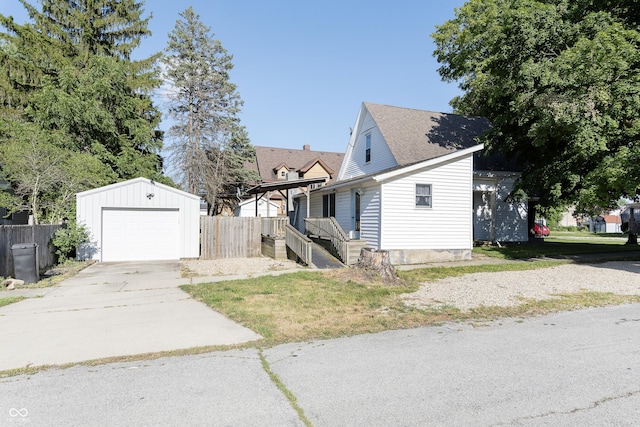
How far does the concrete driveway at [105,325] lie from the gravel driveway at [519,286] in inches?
160

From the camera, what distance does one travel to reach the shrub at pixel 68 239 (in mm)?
12789

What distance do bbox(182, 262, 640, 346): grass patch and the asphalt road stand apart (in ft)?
2.26

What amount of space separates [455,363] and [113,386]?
369cm

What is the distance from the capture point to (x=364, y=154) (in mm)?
19656

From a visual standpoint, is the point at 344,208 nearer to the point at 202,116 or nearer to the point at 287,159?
the point at 202,116

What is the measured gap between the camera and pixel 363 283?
9375 mm

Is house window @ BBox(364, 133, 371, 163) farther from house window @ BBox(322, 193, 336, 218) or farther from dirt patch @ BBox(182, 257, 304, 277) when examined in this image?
dirt patch @ BBox(182, 257, 304, 277)

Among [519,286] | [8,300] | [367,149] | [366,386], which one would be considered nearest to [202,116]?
[367,149]

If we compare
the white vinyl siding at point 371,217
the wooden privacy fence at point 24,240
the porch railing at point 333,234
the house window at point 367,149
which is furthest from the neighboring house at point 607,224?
the wooden privacy fence at point 24,240

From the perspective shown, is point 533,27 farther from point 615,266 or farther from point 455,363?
point 455,363

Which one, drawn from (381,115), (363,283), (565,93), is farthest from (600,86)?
(363,283)

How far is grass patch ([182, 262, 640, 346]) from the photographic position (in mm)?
5812

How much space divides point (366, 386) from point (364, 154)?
55.1 ft

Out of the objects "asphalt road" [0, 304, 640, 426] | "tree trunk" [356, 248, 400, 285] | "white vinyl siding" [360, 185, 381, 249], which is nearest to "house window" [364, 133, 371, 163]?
"white vinyl siding" [360, 185, 381, 249]
